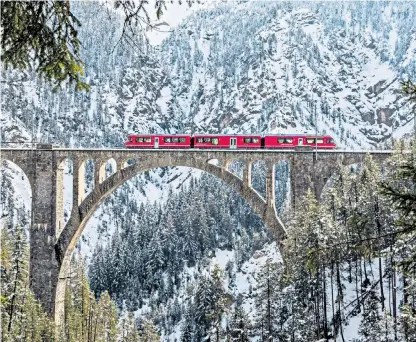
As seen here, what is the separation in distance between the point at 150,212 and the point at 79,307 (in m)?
101

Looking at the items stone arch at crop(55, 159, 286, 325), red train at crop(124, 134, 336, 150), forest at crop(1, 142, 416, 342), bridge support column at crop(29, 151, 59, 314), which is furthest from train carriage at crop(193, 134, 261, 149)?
bridge support column at crop(29, 151, 59, 314)

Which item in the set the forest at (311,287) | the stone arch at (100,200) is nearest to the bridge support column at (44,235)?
the stone arch at (100,200)

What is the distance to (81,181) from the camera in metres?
42.4

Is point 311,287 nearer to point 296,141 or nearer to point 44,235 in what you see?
point 296,141

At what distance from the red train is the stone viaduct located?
1492mm

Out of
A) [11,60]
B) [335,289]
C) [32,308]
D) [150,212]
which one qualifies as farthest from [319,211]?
[150,212]

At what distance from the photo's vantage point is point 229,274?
112m

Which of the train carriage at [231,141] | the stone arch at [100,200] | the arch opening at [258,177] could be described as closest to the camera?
the stone arch at [100,200]

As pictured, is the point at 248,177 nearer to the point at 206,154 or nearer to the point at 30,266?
the point at 206,154

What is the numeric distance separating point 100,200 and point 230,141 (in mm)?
11849

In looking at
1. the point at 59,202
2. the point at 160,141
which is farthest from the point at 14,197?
the point at 160,141

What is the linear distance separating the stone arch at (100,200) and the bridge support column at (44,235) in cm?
59

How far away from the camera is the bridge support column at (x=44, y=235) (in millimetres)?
39719

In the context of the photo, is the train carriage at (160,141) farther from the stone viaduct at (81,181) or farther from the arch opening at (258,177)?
the arch opening at (258,177)
